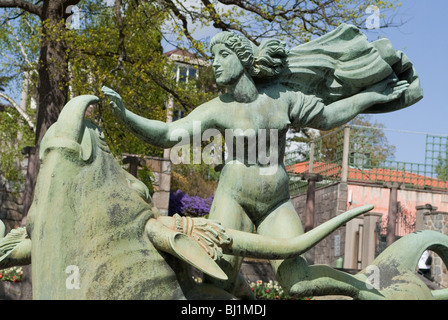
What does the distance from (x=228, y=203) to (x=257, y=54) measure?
85 cm

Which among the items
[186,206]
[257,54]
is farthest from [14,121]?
[257,54]

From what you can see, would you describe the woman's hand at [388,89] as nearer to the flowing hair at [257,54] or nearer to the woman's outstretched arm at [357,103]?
the woman's outstretched arm at [357,103]

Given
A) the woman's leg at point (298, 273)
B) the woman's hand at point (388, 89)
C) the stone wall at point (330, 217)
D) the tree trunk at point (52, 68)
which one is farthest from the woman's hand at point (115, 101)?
the stone wall at point (330, 217)

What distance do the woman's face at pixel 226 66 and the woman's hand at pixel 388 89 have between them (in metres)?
0.86

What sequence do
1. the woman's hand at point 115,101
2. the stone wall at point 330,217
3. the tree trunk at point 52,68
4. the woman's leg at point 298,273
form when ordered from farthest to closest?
the stone wall at point 330,217 → the tree trunk at point 52,68 → the woman's leg at point 298,273 → the woman's hand at point 115,101

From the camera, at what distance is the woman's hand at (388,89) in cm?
382

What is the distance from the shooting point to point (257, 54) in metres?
3.61

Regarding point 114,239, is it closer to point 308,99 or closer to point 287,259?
point 287,259

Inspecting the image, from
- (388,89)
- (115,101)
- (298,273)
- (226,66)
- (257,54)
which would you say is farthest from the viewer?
(388,89)

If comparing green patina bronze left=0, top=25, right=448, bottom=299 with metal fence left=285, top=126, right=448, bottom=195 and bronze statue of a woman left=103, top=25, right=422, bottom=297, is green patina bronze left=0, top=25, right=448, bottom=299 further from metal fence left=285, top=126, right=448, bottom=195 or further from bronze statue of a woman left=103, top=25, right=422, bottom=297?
metal fence left=285, top=126, right=448, bottom=195

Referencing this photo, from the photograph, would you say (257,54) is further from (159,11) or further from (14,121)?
(14,121)

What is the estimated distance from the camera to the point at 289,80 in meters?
3.71
